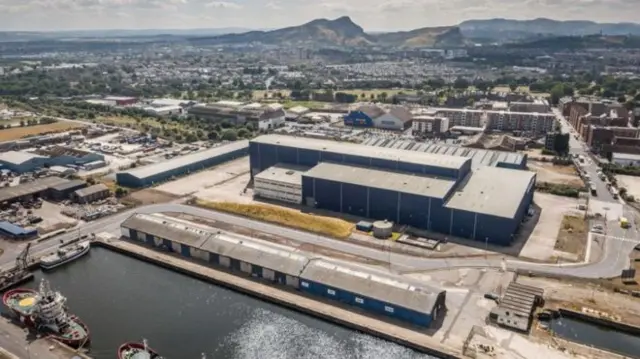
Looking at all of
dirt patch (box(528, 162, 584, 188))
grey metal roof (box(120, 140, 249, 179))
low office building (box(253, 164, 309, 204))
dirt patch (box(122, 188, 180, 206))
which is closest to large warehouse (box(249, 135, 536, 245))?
low office building (box(253, 164, 309, 204))

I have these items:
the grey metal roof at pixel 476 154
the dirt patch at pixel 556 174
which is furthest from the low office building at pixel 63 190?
the dirt patch at pixel 556 174

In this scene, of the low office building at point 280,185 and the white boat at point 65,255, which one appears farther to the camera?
the low office building at point 280,185

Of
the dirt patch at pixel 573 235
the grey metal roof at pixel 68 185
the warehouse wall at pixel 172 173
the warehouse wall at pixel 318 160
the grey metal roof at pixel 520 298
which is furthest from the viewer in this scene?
the warehouse wall at pixel 172 173

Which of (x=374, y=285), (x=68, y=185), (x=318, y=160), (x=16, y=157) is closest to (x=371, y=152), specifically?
(x=318, y=160)

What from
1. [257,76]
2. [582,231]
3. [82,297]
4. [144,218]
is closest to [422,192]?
[582,231]

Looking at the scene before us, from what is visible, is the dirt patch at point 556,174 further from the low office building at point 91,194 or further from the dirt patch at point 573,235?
the low office building at point 91,194

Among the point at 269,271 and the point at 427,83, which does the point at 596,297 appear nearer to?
the point at 269,271
